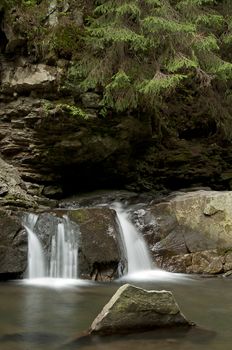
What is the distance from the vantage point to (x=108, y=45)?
11.3m

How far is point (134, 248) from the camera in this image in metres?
9.92

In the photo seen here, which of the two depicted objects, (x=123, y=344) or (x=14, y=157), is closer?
(x=123, y=344)

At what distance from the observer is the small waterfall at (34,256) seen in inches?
332

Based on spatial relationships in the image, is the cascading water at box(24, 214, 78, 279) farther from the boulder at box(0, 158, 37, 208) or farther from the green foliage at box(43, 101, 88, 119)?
the green foliage at box(43, 101, 88, 119)

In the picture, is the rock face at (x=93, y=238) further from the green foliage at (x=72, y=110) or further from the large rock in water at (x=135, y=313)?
the large rock in water at (x=135, y=313)

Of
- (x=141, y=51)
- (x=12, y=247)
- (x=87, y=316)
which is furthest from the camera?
(x=141, y=51)

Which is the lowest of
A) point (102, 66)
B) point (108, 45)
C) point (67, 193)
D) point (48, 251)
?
point (48, 251)

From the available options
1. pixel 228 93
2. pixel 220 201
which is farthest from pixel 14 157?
pixel 228 93

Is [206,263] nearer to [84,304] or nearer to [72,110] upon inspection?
[84,304]

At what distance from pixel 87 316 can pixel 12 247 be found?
3129 mm

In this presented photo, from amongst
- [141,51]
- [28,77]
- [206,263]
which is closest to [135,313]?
[206,263]

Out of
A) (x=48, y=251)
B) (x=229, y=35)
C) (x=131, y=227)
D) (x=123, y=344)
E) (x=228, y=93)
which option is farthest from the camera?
(x=228, y=93)

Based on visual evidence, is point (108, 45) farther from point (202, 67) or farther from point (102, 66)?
point (202, 67)

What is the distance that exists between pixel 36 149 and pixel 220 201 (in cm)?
508
